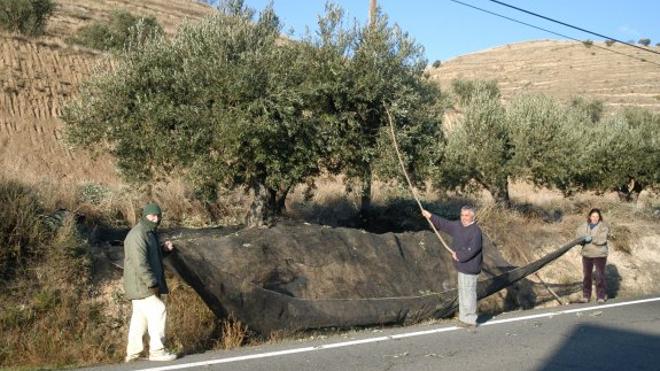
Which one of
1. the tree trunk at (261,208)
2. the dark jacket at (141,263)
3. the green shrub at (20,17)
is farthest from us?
the green shrub at (20,17)

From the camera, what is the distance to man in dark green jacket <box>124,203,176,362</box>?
7.09 metres

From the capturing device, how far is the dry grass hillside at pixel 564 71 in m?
63.8

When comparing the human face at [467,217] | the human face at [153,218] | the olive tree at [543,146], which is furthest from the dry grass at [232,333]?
the olive tree at [543,146]

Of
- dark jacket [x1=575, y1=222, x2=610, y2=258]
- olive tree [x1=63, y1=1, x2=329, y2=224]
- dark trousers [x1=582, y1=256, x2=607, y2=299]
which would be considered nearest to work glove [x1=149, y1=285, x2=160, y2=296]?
olive tree [x1=63, y1=1, x2=329, y2=224]

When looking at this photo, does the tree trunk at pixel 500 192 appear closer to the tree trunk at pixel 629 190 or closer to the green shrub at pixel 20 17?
the tree trunk at pixel 629 190

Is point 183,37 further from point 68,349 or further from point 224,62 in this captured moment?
point 68,349

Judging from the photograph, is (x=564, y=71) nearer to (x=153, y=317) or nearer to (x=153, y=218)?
(x=153, y=218)

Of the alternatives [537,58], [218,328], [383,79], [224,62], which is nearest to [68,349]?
[218,328]

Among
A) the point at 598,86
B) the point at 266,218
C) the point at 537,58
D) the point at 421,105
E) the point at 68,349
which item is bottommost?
the point at 68,349

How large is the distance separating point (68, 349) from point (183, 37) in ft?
22.1

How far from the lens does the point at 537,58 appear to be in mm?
87812

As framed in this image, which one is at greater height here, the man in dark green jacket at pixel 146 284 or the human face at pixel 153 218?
the human face at pixel 153 218

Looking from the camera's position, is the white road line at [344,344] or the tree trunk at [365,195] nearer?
the white road line at [344,344]

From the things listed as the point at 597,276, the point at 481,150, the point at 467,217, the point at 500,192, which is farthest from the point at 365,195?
the point at 467,217
